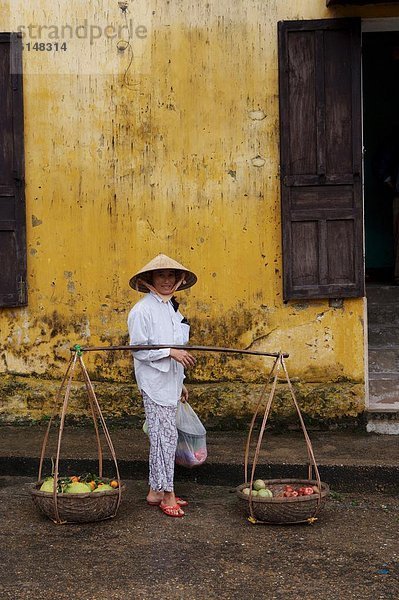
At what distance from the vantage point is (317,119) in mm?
7289

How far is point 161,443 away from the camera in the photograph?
5824 mm

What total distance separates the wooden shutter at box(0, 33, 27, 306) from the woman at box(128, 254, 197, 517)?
192 centimetres

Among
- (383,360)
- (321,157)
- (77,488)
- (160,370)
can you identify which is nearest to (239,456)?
(160,370)

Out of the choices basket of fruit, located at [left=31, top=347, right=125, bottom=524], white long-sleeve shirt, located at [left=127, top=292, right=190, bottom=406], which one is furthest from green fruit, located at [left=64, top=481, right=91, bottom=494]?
white long-sleeve shirt, located at [left=127, top=292, right=190, bottom=406]

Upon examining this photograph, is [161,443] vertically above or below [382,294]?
below

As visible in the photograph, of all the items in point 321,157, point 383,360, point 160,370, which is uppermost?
point 321,157

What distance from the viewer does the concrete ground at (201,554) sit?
4496 millimetres

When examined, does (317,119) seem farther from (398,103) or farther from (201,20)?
(398,103)

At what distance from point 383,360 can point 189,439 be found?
8.17ft

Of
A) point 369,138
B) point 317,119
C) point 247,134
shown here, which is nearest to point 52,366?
point 247,134

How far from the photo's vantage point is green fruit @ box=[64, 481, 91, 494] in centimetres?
550

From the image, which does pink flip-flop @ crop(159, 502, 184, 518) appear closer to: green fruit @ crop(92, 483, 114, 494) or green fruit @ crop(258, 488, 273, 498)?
green fruit @ crop(92, 483, 114, 494)

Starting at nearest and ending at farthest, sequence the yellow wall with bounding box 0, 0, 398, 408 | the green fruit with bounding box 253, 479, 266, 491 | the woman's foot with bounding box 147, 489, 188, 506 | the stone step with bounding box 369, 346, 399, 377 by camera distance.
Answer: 1. the green fruit with bounding box 253, 479, 266, 491
2. the woman's foot with bounding box 147, 489, 188, 506
3. the yellow wall with bounding box 0, 0, 398, 408
4. the stone step with bounding box 369, 346, 399, 377

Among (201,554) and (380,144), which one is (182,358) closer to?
(201,554)
